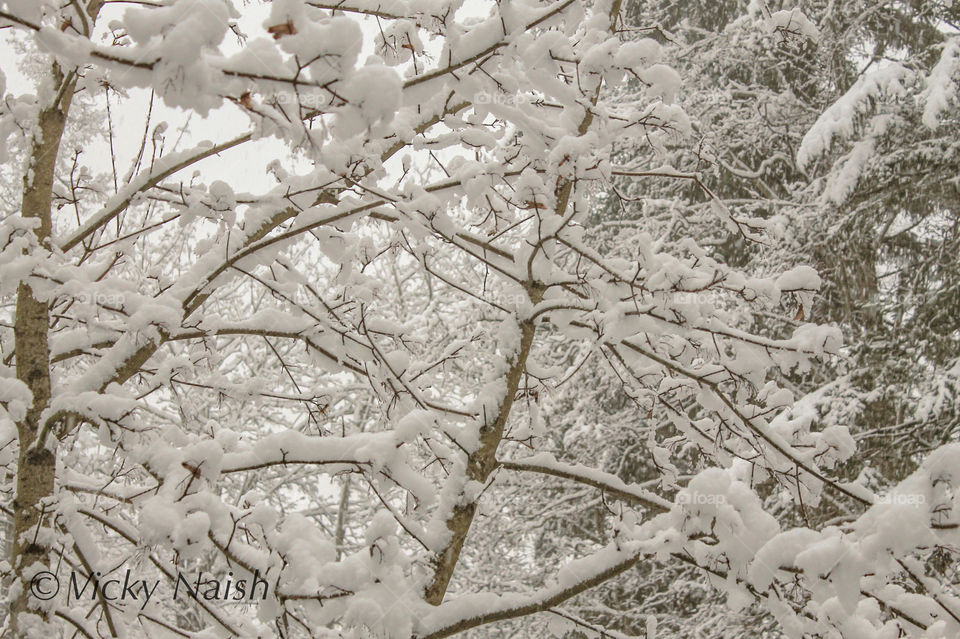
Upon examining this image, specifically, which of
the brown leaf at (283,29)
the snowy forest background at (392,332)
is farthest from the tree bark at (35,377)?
the brown leaf at (283,29)

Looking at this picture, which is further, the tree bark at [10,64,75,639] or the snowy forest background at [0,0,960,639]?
the tree bark at [10,64,75,639]

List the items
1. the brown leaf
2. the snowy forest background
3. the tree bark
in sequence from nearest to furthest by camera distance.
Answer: the brown leaf
the snowy forest background
the tree bark

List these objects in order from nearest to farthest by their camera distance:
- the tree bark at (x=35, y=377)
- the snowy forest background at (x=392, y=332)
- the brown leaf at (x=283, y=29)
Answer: the brown leaf at (x=283, y=29)
the snowy forest background at (x=392, y=332)
the tree bark at (x=35, y=377)

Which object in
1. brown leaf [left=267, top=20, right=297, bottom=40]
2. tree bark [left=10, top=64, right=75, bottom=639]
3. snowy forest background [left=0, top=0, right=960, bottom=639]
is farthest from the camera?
tree bark [left=10, top=64, right=75, bottom=639]

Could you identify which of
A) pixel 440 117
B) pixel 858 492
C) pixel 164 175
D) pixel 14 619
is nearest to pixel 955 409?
pixel 858 492

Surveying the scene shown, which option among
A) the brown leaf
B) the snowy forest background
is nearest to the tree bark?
the snowy forest background

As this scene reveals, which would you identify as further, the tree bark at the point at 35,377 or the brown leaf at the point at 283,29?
the tree bark at the point at 35,377

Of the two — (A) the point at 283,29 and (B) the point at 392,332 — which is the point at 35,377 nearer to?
(B) the point at 392,332

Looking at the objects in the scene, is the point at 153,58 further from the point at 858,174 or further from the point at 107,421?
the point at 858,174

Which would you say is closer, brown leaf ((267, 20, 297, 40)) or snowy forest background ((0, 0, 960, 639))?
brown leaf ((267, 20, 297, 40))

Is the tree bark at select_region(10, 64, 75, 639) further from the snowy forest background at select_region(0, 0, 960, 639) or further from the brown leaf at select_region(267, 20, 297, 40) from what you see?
the brown leaf at select_region(267, 20, 297, 40)

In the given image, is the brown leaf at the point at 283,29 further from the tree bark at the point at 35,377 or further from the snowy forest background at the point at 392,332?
the tree bark at the point at 35,377

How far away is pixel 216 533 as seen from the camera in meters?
1.59

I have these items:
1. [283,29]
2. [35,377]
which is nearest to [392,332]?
[35,377]
